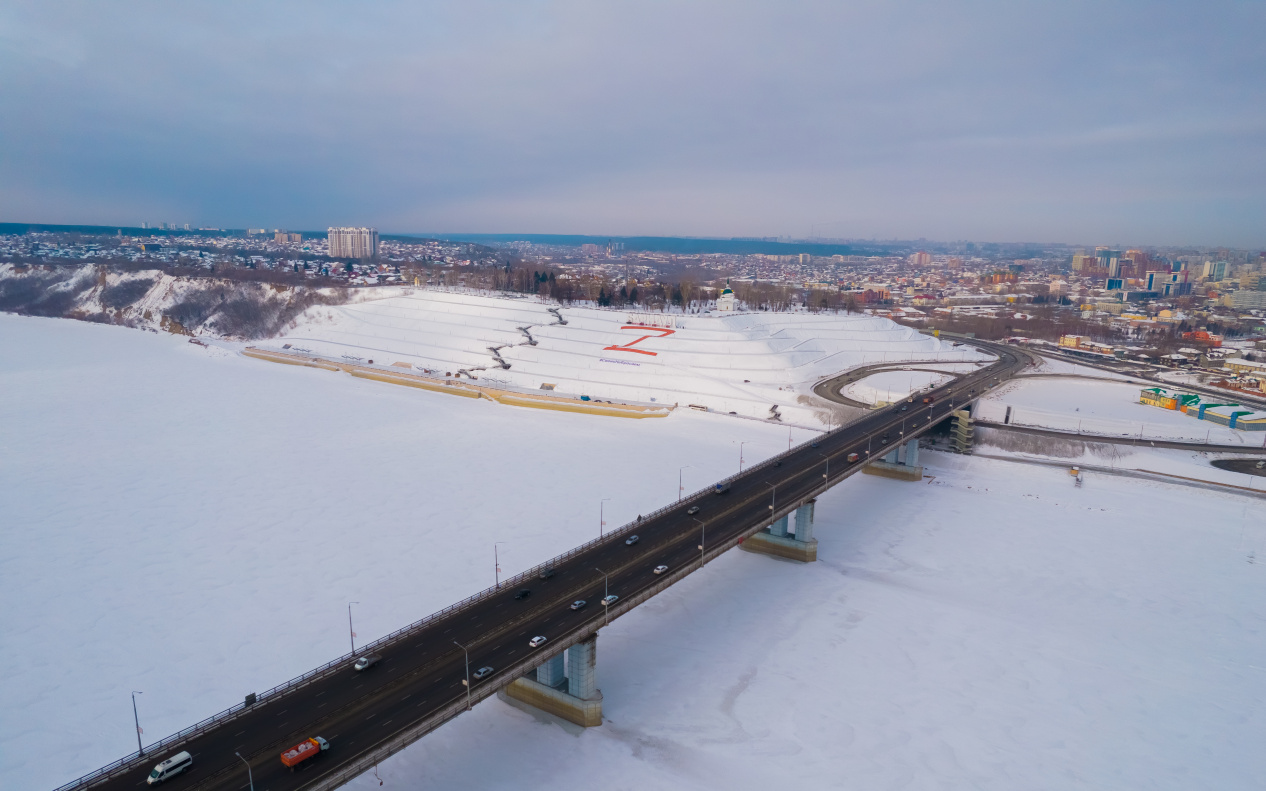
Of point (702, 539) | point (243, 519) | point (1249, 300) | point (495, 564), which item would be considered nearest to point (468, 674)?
point (702, 539)

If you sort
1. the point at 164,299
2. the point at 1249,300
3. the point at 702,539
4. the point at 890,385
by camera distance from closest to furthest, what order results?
the point at 702,539 < the point at 890,385 < the point at 164,299 < the point at 1249,300

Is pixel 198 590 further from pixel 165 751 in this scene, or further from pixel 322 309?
pixel 322 309

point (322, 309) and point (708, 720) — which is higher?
point (322, 309)

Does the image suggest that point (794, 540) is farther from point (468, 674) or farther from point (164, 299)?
point (164, 299)

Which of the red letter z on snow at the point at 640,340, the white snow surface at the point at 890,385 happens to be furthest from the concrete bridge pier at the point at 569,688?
the red letter z on snow at the point at 640,340

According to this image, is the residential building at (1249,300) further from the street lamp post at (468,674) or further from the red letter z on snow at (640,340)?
the street lamp post at (468,674)

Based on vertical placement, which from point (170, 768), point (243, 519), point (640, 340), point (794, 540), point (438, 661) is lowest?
point (243, 519)

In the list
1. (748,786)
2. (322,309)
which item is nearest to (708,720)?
(748,786)
